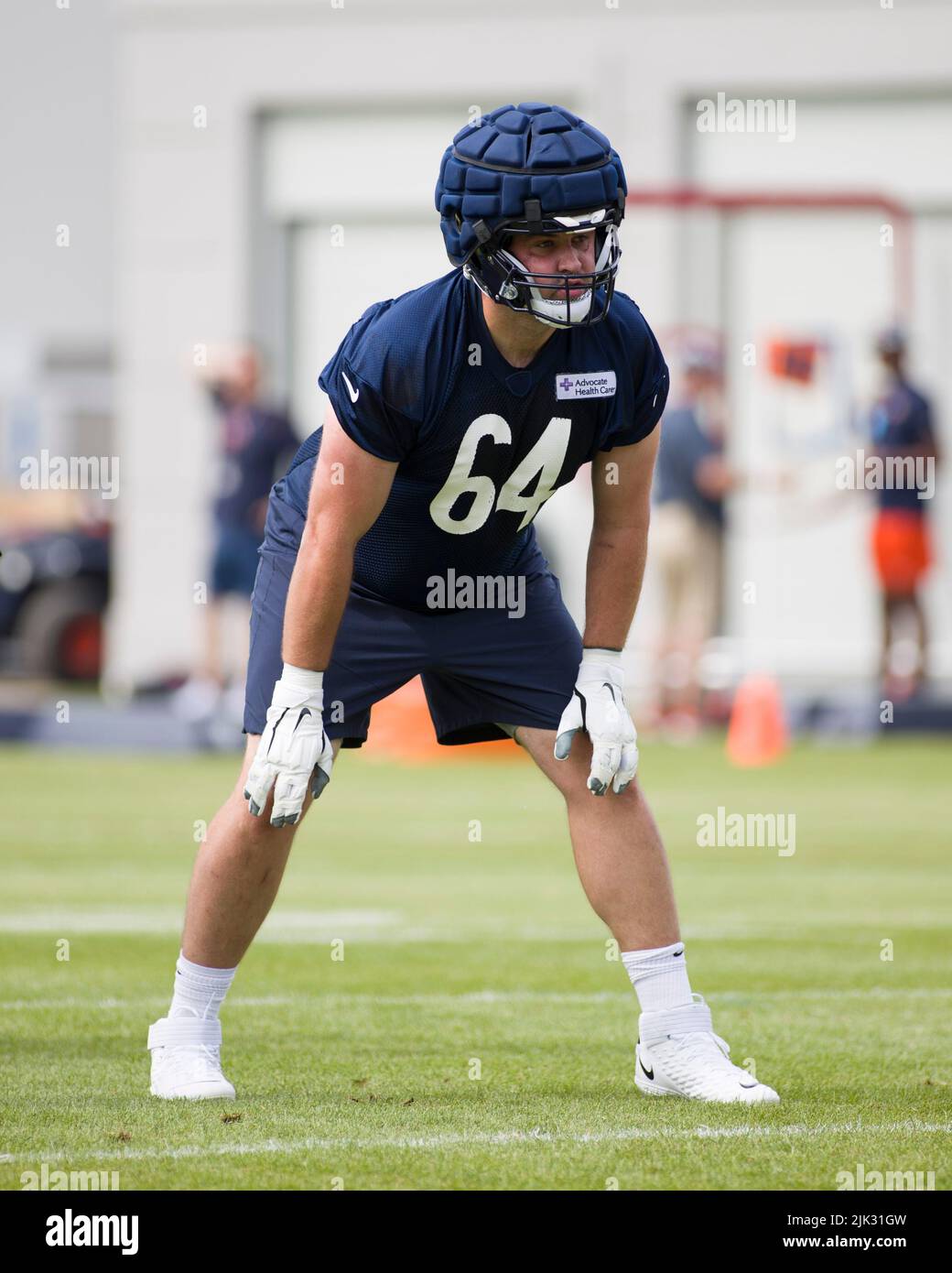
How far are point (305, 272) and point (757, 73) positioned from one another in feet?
15.0

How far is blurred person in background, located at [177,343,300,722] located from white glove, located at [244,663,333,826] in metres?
9.38

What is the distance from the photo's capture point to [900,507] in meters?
14.5

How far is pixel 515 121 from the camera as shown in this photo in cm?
429

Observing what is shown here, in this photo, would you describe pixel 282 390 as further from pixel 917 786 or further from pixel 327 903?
pixel 327 903

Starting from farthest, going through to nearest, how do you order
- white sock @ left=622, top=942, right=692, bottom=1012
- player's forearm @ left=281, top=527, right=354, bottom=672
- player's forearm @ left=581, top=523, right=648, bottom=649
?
player's forearm @ left=581, top=523, right=648, bottom=649 → white sock @ left=622, top=942, right=692, bottom=1012 → player's forearm @ left=281, top=527, right=354, bottom=672

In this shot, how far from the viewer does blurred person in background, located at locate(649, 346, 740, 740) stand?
1452 cm

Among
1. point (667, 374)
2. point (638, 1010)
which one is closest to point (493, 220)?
point (667, 374)

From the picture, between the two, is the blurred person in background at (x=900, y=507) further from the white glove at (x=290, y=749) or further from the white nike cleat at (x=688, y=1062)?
the white glove at (x=290, y=749)

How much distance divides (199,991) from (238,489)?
9557 millimetres

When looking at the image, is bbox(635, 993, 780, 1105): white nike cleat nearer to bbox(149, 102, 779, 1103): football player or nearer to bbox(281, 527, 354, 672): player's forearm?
bbox(149, 102, 779, 1103): football player

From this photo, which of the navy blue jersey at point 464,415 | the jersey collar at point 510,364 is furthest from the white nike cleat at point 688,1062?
the jersey collar at point 510,364

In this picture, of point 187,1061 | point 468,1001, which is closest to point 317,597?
point 187,1061

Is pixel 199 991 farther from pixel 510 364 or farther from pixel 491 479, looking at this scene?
pixel 510 364

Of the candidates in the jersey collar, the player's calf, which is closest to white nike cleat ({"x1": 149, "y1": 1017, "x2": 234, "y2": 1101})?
the player's calf
